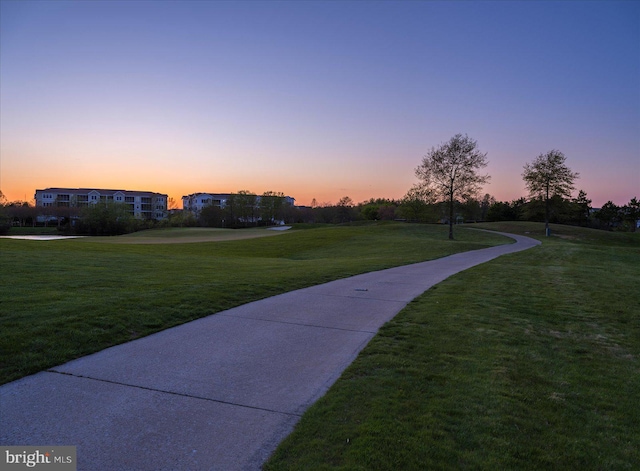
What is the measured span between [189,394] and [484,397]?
3.14m

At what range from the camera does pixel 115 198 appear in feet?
393

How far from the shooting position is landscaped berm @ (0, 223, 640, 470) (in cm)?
333

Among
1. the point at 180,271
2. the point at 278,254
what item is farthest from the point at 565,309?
the point at 278,254

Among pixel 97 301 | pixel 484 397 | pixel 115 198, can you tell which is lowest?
pixel 484 397

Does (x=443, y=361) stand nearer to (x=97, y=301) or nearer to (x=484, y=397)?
(x=484, y=397)

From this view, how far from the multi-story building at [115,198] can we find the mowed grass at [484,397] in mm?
115658

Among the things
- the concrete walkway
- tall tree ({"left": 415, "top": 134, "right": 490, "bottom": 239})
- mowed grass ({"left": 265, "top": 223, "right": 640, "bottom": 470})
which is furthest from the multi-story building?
mowed grass ({"left": 265, "top": 223, "right": 640, "bottom": 470})

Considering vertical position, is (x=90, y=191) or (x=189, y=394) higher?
(x=90, y=191)

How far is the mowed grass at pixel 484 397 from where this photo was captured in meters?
3.23

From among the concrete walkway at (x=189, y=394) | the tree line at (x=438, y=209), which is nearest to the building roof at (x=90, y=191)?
the tree line at (x=438, y=209)

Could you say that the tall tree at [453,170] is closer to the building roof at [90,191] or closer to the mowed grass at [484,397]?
the mowed grass at [484,397]

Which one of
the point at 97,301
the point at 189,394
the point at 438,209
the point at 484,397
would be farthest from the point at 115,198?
the point at 484,397

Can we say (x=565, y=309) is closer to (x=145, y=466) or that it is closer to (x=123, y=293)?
(x=145, y=466)

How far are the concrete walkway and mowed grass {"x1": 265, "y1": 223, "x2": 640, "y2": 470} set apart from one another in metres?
0.36
